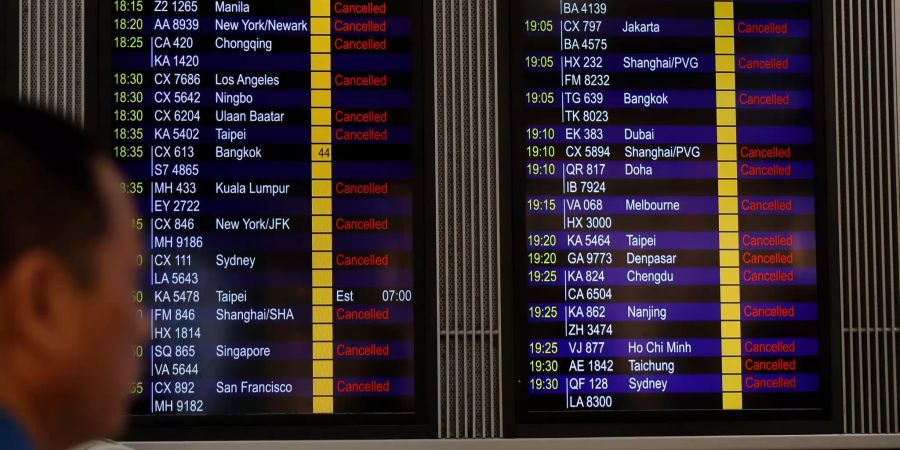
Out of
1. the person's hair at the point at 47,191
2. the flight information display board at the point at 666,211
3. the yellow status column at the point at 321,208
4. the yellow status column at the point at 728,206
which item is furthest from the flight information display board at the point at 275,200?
the person's hair at the point at 47,191

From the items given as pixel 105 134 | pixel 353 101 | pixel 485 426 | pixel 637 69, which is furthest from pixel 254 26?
pixel 485 426

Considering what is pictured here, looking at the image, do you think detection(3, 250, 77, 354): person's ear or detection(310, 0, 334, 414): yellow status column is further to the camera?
detection(310, 0, 334, 414): yellow status column

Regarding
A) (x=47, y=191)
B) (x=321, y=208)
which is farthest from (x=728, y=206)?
(x=47, y=191)

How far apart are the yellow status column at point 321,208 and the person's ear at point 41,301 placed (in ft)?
7.49

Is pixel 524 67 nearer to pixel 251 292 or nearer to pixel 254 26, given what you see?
pixel 254 26

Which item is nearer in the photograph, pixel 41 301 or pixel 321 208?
pixel 41 301

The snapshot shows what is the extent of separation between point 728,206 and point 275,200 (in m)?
Result: 1.40

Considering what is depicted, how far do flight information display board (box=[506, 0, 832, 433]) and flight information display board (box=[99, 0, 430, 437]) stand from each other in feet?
1.23

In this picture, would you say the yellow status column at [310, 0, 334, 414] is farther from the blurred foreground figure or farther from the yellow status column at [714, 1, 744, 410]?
the blurred foreground figure

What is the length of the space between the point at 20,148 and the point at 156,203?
2352 mm

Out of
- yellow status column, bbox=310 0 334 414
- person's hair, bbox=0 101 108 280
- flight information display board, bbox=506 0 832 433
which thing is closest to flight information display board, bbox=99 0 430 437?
yellow status column, bbox=310 0 334 414

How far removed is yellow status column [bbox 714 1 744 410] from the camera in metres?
2.95

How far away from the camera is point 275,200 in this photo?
2.91 m

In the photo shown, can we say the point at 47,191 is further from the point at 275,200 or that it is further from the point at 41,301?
the point at 275,200
